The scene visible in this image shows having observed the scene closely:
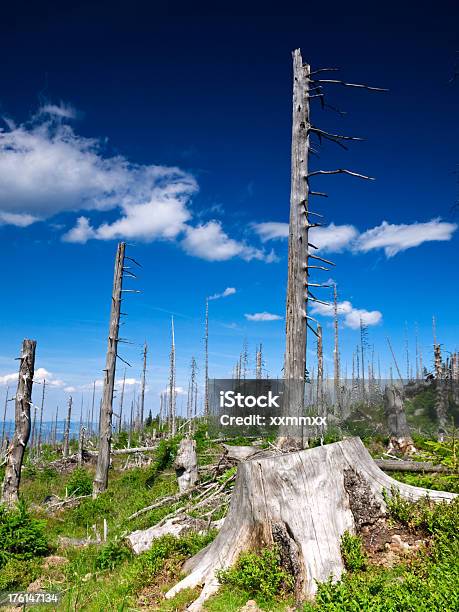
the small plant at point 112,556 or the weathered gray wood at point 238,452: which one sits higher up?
the weathered gray wood at point 238,452

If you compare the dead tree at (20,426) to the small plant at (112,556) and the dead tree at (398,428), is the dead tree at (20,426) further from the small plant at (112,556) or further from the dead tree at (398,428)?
the dead tree at (398,428)

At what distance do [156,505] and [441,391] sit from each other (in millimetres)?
26334

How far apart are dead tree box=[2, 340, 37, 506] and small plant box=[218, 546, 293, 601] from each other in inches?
420

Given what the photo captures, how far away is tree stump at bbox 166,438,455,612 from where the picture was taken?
16.8 feet

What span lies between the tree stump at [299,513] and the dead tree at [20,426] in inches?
389

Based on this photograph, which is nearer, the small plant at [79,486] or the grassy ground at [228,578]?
the grassy ground at [228,578]

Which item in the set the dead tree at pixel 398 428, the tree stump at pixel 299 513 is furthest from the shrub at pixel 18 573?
the dead tree at pixel 398 428

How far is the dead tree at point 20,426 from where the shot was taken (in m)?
13.7

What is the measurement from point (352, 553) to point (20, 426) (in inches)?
463

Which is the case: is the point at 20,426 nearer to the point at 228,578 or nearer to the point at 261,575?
the point at 228,578

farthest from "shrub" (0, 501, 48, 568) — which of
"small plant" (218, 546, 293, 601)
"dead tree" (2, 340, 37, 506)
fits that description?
"small plant" (218, 546, 293, 601)

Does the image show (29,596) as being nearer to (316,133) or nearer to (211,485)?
(211,485)

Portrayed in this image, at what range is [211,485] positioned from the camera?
1105 cm

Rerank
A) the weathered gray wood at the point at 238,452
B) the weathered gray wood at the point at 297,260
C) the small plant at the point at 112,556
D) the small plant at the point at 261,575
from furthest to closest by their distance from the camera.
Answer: the weathered gray wood at the point at 238,452, the weathered gray wood at the point at 297,260, the small plant at the point at 112,556, the small plant at the point at 261,575
